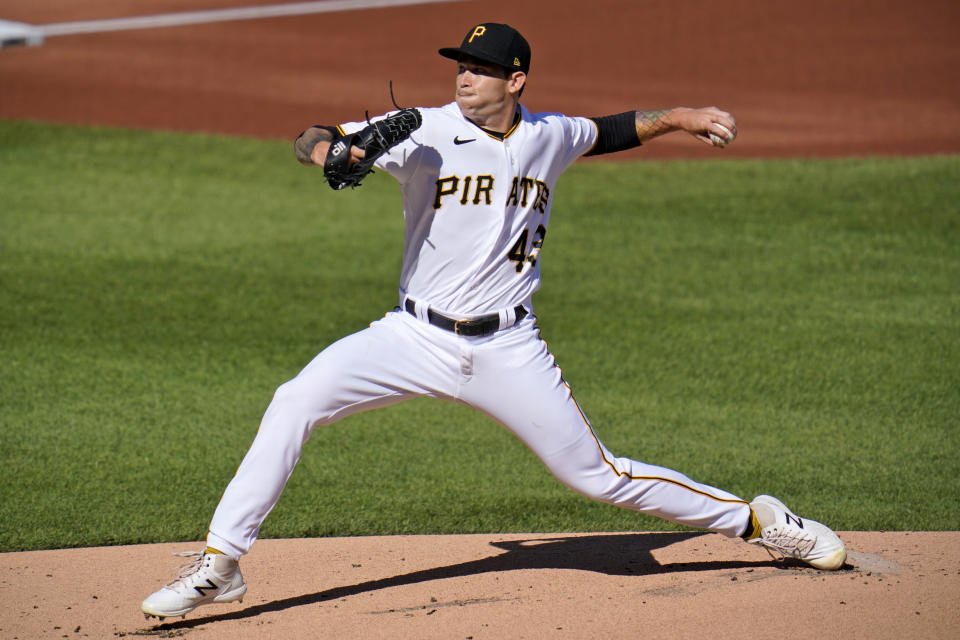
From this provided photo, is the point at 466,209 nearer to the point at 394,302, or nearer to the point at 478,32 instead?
the point at 478,32

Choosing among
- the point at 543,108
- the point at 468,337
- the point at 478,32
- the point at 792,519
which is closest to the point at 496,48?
the point at 478,32

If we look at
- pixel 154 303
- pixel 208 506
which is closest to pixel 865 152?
pixel 154 303

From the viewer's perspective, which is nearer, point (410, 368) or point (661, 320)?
point (410, 368)

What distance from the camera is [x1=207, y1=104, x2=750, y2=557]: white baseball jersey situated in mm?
4250

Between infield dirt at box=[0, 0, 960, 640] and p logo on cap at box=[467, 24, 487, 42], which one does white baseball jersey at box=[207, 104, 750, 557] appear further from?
infield dirt at box=[0, 0, 960, 640]

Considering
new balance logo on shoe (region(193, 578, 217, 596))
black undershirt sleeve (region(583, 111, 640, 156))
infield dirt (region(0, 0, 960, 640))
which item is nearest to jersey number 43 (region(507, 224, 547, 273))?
black undershirt sleeve (region(583, 111, 640, 156))

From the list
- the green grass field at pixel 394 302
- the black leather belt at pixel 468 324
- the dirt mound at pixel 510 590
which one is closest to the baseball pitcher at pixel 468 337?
the black leather belt at pixel 468 324

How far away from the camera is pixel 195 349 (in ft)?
27.2

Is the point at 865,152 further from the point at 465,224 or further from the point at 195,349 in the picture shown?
the point at 465,224

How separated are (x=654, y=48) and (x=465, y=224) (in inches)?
524

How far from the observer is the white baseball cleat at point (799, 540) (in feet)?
15.3

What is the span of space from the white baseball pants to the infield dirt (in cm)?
38

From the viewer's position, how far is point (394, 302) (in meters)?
9.38

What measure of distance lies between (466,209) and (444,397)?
703mm
